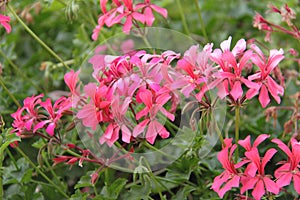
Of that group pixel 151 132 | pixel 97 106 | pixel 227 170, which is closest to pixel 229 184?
pixel 227 170

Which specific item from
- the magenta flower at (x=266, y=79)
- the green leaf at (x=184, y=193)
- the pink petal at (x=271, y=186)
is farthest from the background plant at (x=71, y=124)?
the magenta flower at (x=266, y=79)

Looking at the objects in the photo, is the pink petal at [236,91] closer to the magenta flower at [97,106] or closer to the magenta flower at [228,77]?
the magenta flower at [228,77]

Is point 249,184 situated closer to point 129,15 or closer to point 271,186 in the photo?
point 271,186

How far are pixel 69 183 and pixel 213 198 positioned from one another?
46cm

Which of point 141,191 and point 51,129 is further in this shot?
point 141,191

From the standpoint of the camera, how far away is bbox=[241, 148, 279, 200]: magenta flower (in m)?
1.07

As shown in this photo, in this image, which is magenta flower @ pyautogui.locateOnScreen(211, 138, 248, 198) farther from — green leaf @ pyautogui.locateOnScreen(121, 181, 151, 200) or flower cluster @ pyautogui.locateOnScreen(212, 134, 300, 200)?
green leaf @ pyautogui.locateOnScreen(121, 181, 151, 200)

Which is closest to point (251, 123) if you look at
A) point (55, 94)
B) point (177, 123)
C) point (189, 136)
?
point (177, 123)

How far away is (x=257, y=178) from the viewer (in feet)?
3.59

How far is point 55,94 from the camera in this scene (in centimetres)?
172

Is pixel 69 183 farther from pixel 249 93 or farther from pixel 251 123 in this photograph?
pixel 249 93

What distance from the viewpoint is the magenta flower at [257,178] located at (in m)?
1.07

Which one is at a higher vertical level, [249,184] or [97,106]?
[97,106]

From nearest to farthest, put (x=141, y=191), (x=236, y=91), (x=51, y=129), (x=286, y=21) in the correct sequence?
(x=236, y=91) → (x=51, y=129) → (x=141, y=191) → (x=286, y=21)
